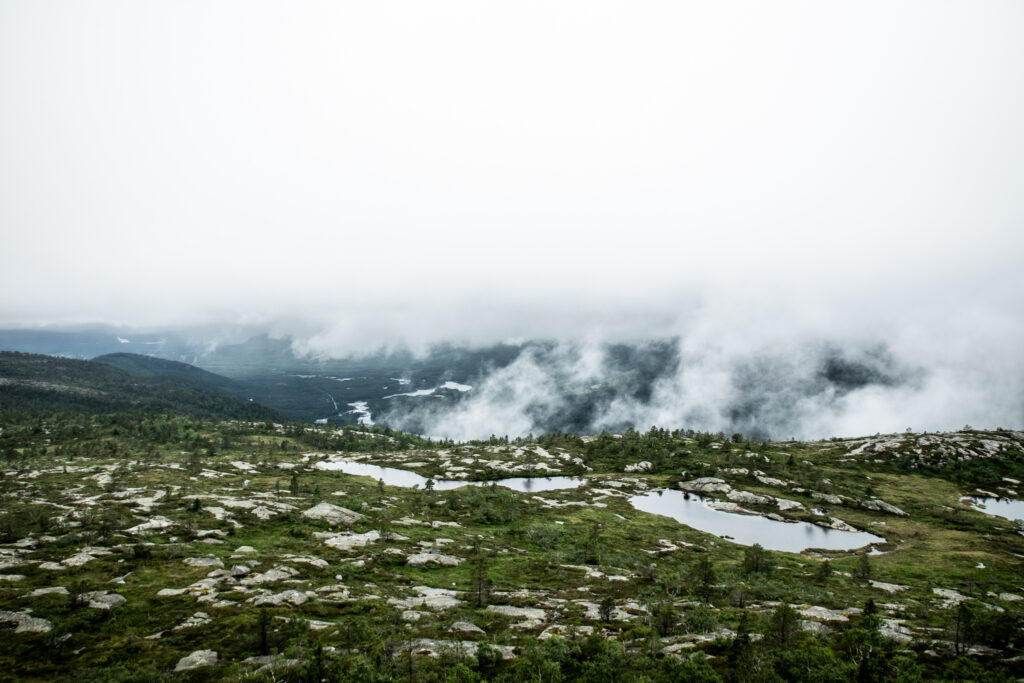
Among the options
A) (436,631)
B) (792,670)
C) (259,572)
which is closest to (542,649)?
(436,631)

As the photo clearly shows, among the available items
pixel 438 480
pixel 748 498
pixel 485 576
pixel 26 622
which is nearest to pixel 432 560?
pixel 485 576

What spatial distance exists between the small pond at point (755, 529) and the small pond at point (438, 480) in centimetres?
2441

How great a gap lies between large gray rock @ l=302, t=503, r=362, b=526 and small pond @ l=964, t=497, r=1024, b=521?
5818 inches

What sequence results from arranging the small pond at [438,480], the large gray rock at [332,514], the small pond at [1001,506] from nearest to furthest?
the large gray rock at [332,514]
the small pond at [1001,506]
the small pond at [438,480]

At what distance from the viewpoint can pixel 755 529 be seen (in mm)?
84062

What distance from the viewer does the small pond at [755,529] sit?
Answer: 76.4 metres

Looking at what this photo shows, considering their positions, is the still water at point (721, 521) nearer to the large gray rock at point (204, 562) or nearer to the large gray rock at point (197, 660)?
the large gray rock at point (204, 562)

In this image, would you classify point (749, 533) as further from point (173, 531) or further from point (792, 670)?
point (173, 531)

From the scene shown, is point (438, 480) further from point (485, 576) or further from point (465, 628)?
point (465, 628)

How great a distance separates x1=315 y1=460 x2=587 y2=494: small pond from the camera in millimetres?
112312

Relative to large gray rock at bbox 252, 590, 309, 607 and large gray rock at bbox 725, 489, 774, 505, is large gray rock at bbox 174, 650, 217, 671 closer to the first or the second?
large gray rock at bbox 252, 590, 309, 607

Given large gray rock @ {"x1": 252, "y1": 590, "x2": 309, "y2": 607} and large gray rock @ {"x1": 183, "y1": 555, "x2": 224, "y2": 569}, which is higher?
large gray rock @ {"x1": 252, "y1": 590, "x2": 309, "y2": 607}

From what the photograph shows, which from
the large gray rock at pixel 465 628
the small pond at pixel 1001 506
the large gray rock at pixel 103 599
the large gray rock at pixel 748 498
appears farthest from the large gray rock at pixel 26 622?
the small pond at pixel 1001 506

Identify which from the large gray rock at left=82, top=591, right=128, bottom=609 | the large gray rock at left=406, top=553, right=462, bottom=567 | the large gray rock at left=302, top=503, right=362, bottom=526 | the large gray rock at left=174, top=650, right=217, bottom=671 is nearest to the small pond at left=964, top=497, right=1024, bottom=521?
the large gray rock at left=406, top=553, right=462, bottom=567
